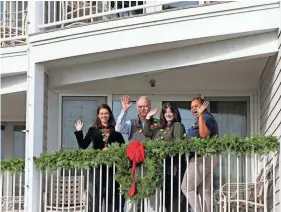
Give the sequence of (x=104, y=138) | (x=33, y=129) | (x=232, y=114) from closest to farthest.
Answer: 1. (x=104, y=138)
2. (x=33, y=129)
3. (x=232, y=114)

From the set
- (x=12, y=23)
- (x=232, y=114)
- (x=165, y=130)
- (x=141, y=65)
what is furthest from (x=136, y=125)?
(x=12, y=23)

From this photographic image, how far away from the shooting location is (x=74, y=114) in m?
9.46

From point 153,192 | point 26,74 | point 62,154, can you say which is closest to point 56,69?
point 26,74

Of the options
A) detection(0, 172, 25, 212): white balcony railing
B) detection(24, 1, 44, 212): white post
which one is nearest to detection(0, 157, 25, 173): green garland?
detection(0, 172, 25, 212): white balcony railing

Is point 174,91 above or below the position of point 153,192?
above

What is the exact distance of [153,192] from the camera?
6934 millimetres

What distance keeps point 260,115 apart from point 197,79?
1106 mm

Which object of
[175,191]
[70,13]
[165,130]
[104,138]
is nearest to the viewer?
[175,191]

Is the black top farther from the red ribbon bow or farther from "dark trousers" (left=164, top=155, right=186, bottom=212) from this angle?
"dark trousers" (left=164, top=155, right=186, bottom=212)

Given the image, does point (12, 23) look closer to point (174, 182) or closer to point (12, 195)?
point (12, 195)

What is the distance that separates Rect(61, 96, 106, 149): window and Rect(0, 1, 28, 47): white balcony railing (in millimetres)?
1227

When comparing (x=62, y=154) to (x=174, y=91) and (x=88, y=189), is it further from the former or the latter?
(x=174, y=91)

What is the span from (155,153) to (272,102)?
1768 millimetres

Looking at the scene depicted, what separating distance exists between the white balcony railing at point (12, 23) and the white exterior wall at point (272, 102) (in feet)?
12.0
